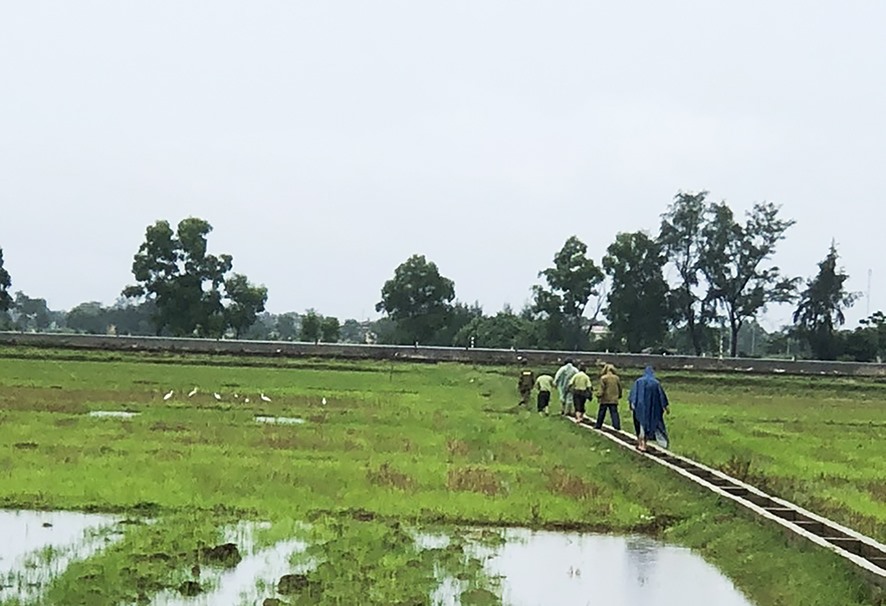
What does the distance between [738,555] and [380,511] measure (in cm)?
335

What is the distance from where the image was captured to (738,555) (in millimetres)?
9742

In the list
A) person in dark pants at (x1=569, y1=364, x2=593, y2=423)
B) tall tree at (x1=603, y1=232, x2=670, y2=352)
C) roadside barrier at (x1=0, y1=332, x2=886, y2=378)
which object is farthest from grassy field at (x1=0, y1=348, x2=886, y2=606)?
tall tree at (x1=603, y1=232, x2=670, y2=352)

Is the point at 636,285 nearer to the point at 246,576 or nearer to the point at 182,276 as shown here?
the point at 182,276

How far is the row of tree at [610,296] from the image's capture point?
2448 inches

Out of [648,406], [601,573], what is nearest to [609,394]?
[648,406]

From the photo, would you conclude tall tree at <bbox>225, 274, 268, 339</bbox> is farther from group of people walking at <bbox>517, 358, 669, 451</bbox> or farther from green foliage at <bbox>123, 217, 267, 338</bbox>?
group of people walking at <bbox>517, 358, 669, 451</bbox>

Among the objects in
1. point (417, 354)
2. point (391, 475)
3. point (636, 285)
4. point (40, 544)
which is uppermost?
point (636, 285)

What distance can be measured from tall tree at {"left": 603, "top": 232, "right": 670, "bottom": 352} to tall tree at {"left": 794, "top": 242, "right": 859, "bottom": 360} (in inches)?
308

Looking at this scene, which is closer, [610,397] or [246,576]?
[246,576]

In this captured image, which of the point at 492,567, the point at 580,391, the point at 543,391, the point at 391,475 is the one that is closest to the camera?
the point at 492,567

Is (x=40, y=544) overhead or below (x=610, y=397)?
below

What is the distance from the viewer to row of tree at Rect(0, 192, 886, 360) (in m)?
62.2

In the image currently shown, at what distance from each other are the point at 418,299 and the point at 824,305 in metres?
22.0

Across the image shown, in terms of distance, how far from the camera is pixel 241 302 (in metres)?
64.2
